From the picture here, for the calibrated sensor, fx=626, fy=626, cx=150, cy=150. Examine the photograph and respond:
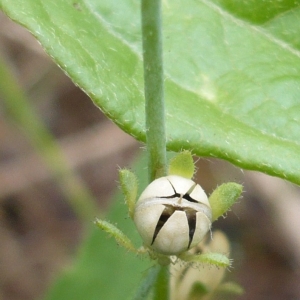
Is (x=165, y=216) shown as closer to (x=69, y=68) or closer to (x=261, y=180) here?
(x=69, y=68)

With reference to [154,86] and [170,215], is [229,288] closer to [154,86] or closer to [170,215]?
[170,215]

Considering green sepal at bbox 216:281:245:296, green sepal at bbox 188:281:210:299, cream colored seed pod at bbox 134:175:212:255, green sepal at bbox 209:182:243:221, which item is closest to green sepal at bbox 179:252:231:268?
cream colored seed pod at bbox 134:175:212:255

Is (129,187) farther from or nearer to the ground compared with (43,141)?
farther from the ground

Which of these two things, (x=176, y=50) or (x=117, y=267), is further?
(x=117, y=267)

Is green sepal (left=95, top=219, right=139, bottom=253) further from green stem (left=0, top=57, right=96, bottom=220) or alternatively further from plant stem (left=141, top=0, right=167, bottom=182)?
green stem (left=0, top=57, right=96, bottom=220)

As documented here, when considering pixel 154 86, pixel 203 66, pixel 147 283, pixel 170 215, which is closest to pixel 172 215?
pixel 170 215

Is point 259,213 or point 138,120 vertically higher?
point 138,120

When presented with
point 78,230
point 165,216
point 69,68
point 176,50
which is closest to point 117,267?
point 176,50
